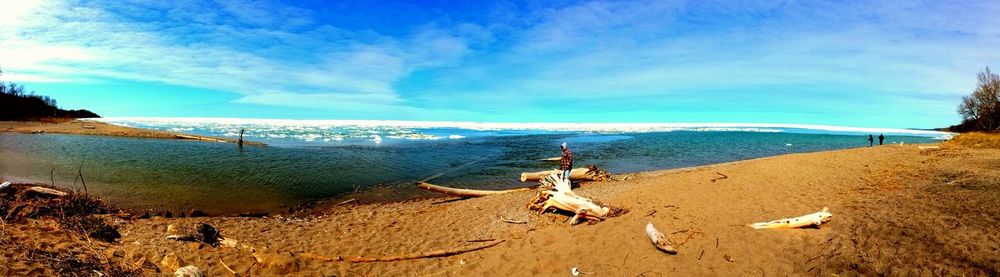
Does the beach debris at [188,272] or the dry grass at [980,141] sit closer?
the beach debris at [188,272]

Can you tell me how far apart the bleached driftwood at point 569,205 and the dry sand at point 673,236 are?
0.81ft

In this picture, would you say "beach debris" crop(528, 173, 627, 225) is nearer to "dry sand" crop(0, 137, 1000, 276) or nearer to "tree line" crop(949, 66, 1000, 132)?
"dry sand" crop(0, 137, 1000, 276)

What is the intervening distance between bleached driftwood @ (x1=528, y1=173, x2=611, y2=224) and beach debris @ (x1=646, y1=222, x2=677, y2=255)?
62.1 inches

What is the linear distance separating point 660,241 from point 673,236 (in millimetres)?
589

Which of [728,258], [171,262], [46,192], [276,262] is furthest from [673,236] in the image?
[46,192]

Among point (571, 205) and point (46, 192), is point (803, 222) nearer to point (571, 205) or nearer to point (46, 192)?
point (571, 205)

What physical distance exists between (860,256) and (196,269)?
9.11 meters

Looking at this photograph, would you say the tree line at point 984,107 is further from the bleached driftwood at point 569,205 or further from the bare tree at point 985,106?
the bleached driftwood at point 569,205

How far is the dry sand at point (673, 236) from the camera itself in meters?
5.87

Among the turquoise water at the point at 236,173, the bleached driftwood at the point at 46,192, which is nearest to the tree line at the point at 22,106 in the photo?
the turquoise water at the point at 236,173

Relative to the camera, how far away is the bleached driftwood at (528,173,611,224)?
28.8ft

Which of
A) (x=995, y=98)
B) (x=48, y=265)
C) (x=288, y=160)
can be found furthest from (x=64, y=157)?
(x=995, y=98)

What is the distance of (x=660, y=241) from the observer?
269 inches

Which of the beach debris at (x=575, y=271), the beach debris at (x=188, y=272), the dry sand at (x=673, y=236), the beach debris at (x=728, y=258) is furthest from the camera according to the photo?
the beach debris at (x=575, y=271)
